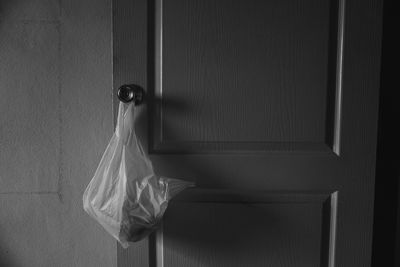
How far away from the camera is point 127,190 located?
875 millimetres

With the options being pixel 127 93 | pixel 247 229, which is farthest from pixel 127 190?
pixel 247 229

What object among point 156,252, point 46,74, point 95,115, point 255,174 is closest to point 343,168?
point 255,174

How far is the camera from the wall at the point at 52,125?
1.14 m

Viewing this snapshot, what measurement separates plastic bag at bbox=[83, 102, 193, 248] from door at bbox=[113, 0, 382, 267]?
5cm

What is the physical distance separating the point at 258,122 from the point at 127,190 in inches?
16.4

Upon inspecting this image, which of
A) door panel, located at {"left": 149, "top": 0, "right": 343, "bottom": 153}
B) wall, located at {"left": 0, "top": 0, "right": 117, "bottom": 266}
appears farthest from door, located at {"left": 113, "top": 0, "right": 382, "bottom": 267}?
wall, located at {"left": 0, "top": 0, "right": 117, "bottom": 266}

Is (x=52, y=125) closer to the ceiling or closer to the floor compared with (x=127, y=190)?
closer to the ceiling

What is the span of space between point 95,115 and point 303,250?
816mm

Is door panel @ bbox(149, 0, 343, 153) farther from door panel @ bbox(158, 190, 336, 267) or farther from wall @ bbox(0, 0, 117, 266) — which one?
wall @ bbox(0, 0, 117, 266)

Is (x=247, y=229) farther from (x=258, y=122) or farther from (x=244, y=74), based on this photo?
(x=244, y=74)

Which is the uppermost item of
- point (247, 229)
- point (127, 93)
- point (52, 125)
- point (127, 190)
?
point (127, 93)

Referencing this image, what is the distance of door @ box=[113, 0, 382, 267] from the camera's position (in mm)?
928

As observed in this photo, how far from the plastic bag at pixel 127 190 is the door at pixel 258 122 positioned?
52mm

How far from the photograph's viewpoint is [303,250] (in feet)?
3.21
